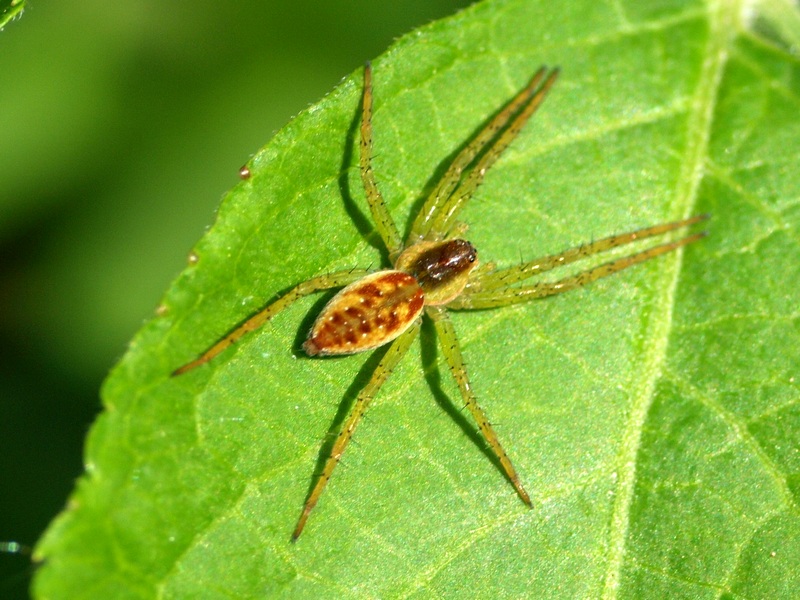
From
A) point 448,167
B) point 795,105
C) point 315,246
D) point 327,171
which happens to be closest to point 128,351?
point 315,246

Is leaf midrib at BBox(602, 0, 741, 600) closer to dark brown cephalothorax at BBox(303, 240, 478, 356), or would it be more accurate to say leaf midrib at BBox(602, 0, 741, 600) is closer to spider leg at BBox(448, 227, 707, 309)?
spider leg at BBox(448, 227, 707, 309)

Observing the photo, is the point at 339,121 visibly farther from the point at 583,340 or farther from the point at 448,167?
the point at 583,340

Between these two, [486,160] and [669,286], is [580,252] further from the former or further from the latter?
[486,160]

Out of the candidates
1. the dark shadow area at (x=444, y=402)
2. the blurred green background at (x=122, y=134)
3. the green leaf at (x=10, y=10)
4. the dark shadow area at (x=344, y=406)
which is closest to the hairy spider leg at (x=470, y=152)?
the dark shadow area at (x=444, y=402)

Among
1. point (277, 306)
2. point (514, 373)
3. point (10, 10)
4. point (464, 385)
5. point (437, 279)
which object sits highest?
point (10, 10)

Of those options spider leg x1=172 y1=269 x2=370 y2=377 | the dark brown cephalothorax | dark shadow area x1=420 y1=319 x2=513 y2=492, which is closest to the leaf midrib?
dark shadow area x1=420 y1=319 x2=513 y2=492

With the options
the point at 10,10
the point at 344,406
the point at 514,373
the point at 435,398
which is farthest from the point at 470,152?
the point at 10,10
